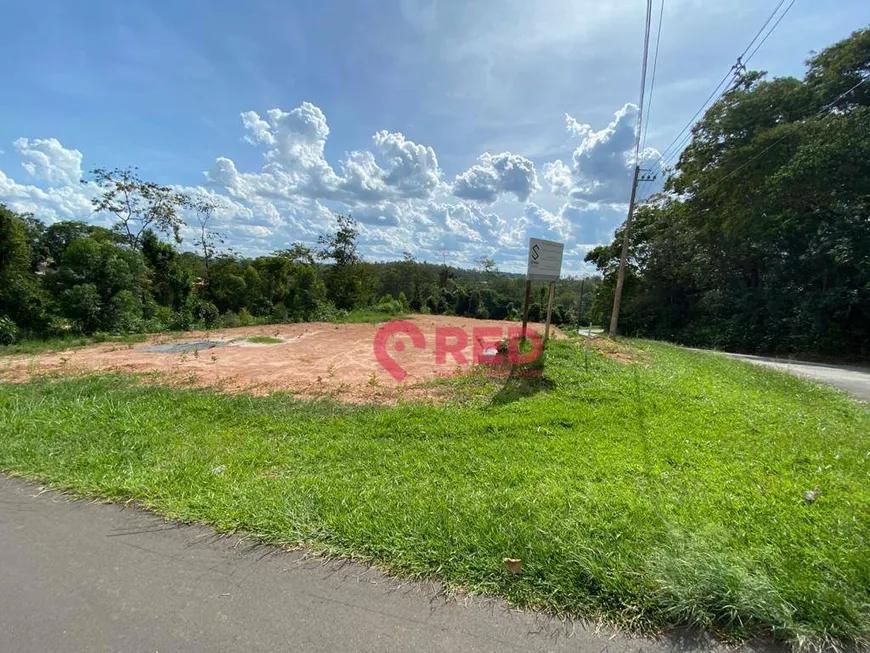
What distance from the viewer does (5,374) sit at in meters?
6.49

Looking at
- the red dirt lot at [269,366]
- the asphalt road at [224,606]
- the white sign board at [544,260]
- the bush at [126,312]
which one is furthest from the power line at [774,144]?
the bush at [126,312]

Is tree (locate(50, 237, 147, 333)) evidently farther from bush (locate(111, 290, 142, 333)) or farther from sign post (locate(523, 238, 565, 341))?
sign post (locate(523, 238, 565, 341))

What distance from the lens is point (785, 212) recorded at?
1373 cm

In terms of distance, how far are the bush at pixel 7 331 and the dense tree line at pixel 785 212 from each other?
24061mm

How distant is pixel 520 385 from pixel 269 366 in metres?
5.34

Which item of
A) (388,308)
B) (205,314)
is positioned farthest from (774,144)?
(205,314)

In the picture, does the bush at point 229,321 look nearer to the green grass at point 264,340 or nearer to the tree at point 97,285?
the tree at point 97,285

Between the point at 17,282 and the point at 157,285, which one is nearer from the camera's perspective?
the point at 17,282

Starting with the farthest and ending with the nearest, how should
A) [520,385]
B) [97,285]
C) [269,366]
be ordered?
[97,285] → [269,366] → [520,385]

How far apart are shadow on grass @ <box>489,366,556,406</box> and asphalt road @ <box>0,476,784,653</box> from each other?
328cm

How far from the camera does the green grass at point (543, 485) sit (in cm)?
167

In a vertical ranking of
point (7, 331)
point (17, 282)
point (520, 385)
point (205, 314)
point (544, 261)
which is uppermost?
point (544, 261)

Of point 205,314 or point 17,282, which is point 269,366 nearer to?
point 17,282

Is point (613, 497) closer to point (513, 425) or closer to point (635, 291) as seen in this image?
point (513, 425)
